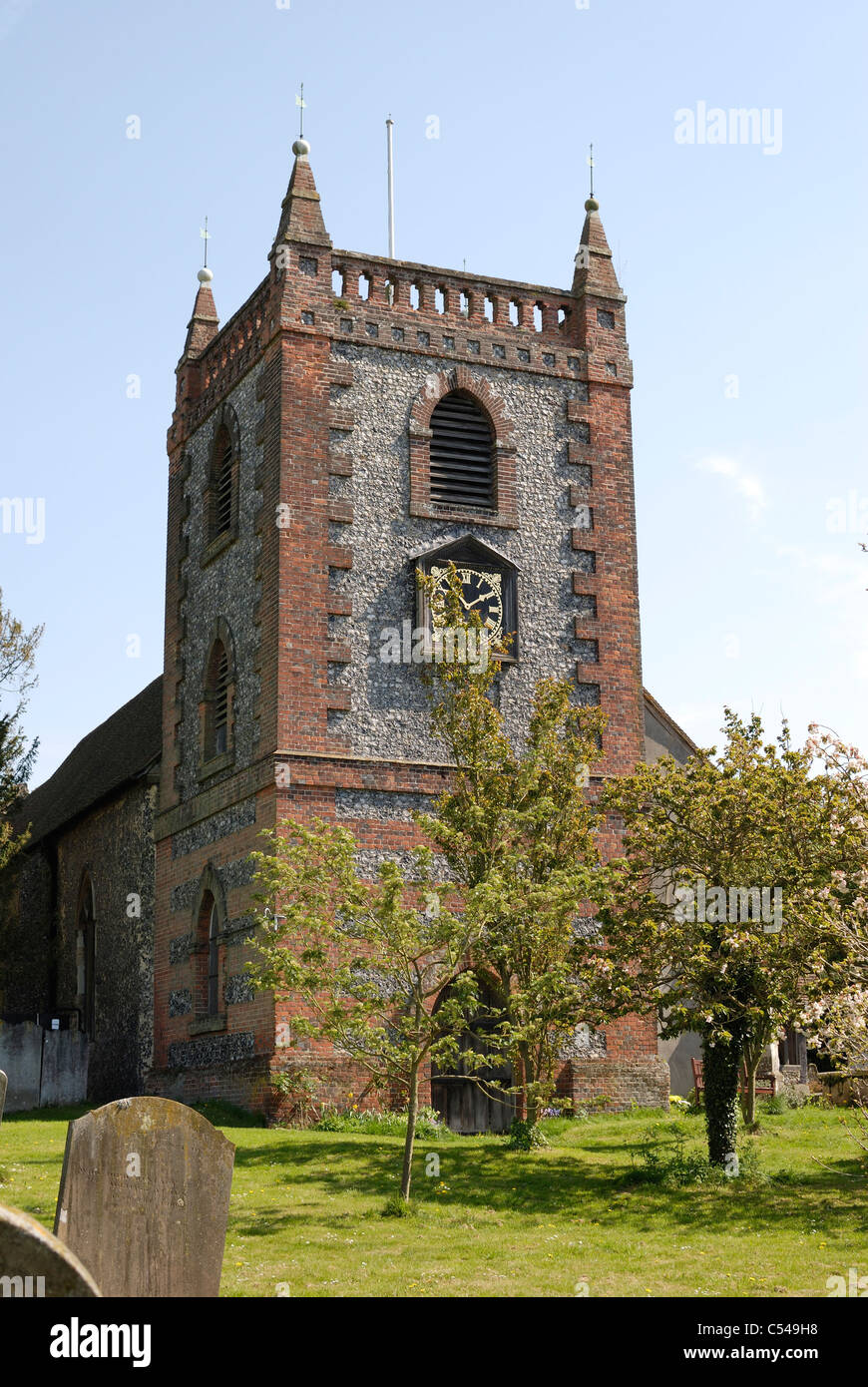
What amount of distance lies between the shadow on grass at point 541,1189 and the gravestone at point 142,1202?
557cm

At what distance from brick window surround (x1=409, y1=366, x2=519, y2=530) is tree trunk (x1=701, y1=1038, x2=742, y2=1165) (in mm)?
10418

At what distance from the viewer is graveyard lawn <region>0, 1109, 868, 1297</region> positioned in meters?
10.9

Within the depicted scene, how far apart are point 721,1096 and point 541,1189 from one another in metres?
2.40

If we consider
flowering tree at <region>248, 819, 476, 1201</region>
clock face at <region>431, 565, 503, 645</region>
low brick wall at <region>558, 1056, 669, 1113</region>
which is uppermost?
clock face at <region>431, 565, 503, 645</region>

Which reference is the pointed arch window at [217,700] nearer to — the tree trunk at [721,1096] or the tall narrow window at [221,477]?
the tall narrow window at [221,477]

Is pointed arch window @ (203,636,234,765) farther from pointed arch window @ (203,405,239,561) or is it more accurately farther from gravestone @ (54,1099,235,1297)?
gravestone @ (54,1099,235,1297)

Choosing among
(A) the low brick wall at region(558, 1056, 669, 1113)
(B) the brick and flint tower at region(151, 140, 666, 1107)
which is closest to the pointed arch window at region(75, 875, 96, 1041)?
(B) the brick and flint tower at region(151, 140, 666, 1107)

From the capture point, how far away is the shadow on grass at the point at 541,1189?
→ 14000 millimetres

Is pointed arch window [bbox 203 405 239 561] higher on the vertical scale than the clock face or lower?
higher

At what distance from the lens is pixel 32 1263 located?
14.5ft

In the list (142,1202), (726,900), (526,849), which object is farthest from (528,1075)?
(142,1202)

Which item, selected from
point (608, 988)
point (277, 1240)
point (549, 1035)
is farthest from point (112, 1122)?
point (549, 1035)

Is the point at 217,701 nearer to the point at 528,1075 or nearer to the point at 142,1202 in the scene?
the point at 528,1075
